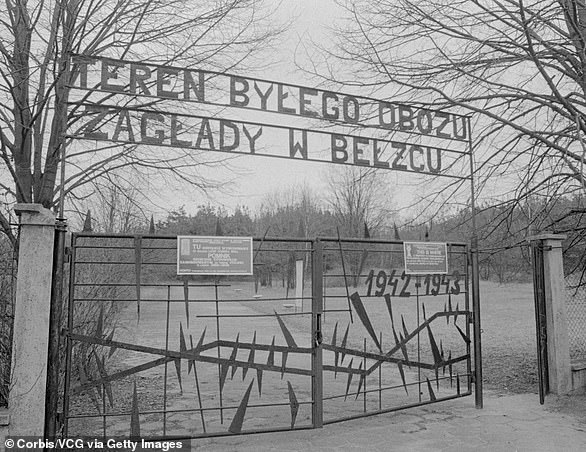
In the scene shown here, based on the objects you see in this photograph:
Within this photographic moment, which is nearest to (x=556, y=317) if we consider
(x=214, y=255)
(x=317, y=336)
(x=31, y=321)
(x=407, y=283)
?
(x=407, y=283)

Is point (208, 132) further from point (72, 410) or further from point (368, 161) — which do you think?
point (72, 410)

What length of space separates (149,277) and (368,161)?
369 centimetres

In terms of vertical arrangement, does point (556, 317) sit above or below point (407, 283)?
below

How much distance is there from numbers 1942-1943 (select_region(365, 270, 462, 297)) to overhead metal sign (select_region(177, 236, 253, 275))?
177 centimetres

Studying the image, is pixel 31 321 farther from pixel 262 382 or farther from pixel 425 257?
pixel 262 382

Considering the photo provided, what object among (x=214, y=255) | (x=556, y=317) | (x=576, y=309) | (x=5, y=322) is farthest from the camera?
(x=576, y=309)

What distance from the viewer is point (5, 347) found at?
20.6 ft

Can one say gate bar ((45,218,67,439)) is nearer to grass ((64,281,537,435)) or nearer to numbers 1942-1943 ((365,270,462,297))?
grass ((64,281,537,435))

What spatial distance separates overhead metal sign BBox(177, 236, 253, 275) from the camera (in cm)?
501

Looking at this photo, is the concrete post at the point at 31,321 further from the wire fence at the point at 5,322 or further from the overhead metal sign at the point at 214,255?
the wire fence at the point at 5,322

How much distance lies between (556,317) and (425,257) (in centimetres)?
239

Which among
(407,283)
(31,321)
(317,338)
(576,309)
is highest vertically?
(407,283)

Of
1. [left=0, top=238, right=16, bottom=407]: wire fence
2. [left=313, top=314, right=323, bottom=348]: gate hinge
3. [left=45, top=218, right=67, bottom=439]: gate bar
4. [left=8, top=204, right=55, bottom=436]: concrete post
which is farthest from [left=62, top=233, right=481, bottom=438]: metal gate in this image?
[left=0, top=238, right=16, bottom=407]: wire fence

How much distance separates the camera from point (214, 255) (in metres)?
5.13
